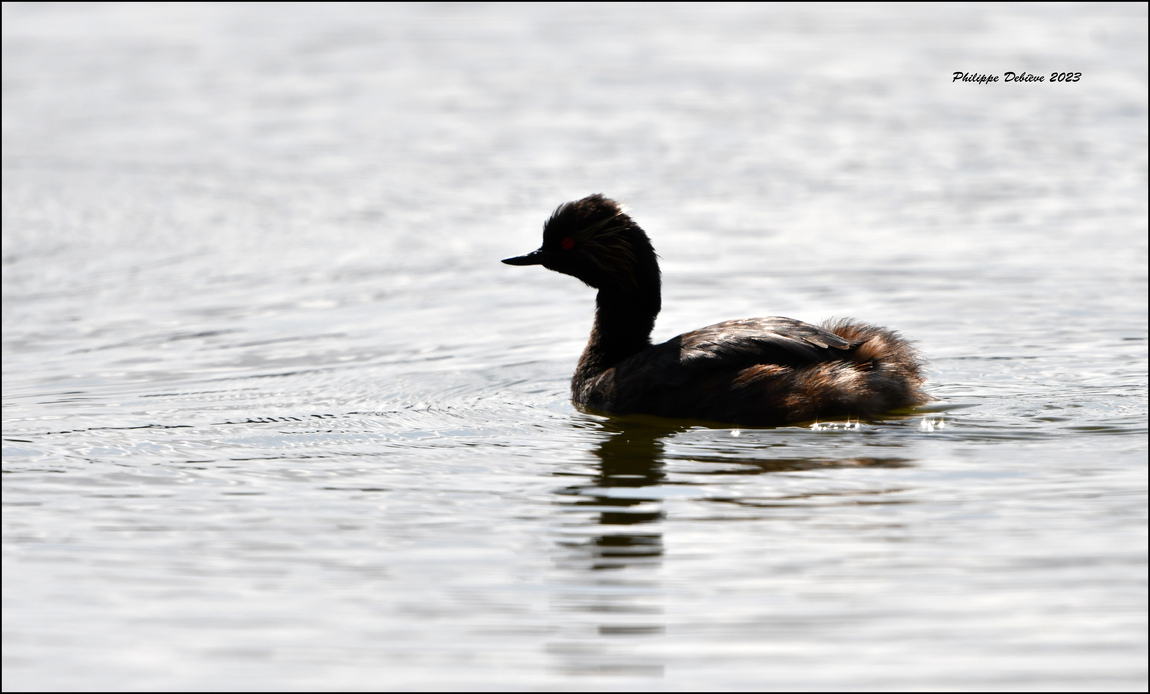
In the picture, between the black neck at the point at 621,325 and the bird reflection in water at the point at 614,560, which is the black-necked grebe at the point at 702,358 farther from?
the bird reflection in water at the point at 614,560

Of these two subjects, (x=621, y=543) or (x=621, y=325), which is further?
(x=621, y=325)

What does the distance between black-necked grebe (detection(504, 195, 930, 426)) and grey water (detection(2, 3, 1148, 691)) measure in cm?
18

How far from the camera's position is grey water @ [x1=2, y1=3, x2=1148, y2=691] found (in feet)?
17.2

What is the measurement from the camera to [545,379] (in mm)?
9695

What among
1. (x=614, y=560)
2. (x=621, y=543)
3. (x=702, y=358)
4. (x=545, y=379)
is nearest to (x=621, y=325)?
(x=545, y=379)

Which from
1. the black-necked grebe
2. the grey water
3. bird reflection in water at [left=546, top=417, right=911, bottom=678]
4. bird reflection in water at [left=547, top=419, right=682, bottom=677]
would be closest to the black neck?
the black-necked grebe

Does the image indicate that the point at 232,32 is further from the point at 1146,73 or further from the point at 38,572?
the point at 38,572

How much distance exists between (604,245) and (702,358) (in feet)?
3.84

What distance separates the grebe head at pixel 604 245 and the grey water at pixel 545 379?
0.82 metres

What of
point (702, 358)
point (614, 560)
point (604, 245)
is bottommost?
point (614, 560)

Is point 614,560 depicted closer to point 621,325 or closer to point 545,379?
Result: point 621,325

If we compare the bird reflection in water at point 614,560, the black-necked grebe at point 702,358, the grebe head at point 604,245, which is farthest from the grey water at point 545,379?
the grebe head at point 604,245

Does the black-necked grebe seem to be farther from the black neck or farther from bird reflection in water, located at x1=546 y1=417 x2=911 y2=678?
bird reflection in water, located at x1=546 y1=417 x2=911 y2=678

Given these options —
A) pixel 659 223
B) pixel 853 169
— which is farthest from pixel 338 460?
pixel 853 169
